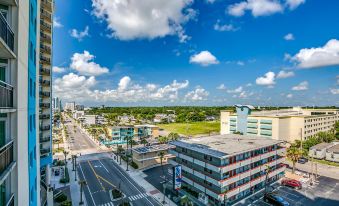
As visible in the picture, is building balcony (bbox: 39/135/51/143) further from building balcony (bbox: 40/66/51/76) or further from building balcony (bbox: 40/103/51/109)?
building balcony (bbox: 40/66/51/76)

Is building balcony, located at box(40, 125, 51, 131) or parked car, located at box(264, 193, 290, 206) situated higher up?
building balcony, located at box(40, 125, 51, 131)

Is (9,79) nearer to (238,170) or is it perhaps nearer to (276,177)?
(238,170)

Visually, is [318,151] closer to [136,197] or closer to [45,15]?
[136,197]

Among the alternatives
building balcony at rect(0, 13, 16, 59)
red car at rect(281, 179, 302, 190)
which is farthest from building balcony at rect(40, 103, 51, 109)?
red car at rect(281, 179, 302, 190)

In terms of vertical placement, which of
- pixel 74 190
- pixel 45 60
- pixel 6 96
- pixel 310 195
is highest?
pixel 45 60

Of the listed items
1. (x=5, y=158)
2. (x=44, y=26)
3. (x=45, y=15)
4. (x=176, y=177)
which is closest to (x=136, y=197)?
(x=176, y=177)
